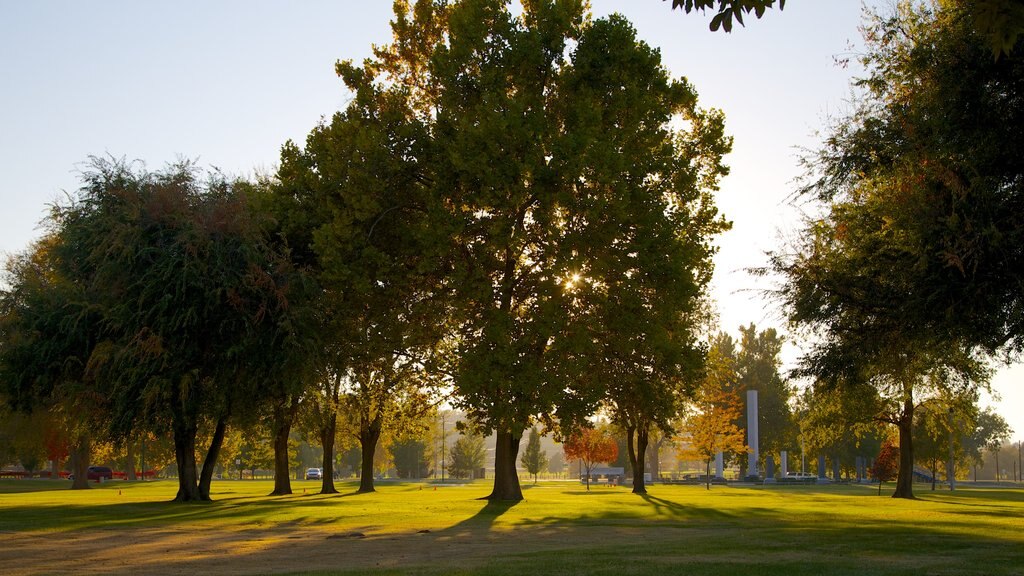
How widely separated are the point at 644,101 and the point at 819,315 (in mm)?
12427

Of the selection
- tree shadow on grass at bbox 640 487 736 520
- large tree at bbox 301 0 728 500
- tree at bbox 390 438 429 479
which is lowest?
tree at bbox 390 438 429 479

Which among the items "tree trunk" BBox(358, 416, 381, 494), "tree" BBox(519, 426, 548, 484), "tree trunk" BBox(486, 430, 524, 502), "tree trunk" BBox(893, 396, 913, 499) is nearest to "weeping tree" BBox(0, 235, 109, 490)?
"tree trunk" BBox(486, 430, 524, 502)

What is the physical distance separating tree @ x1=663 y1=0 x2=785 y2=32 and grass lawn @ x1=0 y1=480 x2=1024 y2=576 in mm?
8829

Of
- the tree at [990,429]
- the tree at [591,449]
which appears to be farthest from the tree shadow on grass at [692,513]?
the tree at [990,429]

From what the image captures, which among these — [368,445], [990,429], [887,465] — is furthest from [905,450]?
[990,429]

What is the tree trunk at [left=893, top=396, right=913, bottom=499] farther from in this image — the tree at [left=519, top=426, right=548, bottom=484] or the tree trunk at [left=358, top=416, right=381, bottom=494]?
the tree at [left=519, top=426, right=548, bottom=484]

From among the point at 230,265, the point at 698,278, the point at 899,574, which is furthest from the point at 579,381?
the point at 899,574

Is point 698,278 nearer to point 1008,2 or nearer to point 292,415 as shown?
point 292,415

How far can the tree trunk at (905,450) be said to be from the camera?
54.0 m

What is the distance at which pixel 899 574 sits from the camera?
14.6 metres

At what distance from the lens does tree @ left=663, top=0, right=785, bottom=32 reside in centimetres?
953

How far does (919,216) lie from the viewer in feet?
70.0

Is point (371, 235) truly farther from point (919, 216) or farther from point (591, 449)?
point (591, 449)

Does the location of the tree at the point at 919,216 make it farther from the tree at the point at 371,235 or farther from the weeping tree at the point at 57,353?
the weeping tree at the point at 57,353
